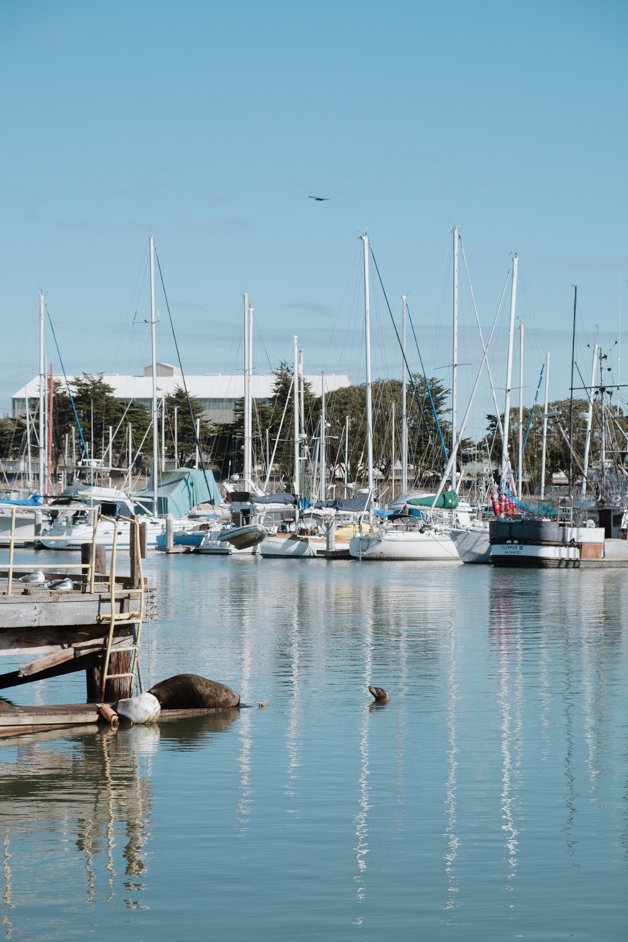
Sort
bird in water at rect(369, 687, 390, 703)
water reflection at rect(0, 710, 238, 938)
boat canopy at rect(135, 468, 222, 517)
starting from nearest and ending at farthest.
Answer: water reflection at rect(0, 710, 238, 938) → bird in water at rect(369, 687, 390, 703) → boat canopy at rect(135, 468, 222, 517)

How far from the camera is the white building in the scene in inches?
6299

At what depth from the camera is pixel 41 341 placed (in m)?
97.2

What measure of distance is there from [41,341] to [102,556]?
74.4m

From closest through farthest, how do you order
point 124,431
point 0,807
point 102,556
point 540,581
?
point 0,807 < point 102,556 < point 540,581 < point 124,431

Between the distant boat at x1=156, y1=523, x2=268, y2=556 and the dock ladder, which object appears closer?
the dock ladder

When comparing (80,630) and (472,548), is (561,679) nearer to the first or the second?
(80,630)

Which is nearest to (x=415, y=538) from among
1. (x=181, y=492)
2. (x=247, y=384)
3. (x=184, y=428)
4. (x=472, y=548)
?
(x=472, y=548)

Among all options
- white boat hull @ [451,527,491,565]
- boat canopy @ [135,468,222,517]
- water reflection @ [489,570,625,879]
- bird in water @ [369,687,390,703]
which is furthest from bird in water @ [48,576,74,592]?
boat canopy @ [135,468,222,517]

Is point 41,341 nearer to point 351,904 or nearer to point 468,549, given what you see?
point 468,549

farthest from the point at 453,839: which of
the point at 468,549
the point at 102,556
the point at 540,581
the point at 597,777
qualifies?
the point at 468,549

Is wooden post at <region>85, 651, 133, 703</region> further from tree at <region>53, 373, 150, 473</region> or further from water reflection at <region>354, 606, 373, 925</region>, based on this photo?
tree at <region>53, 373, 150, 473</region>

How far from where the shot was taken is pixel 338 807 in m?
17.2

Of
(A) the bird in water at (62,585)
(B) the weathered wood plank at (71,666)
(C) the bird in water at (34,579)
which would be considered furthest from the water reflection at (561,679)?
(C) the bird in water at (34,579)

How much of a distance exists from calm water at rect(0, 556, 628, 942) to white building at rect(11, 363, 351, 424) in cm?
12794
